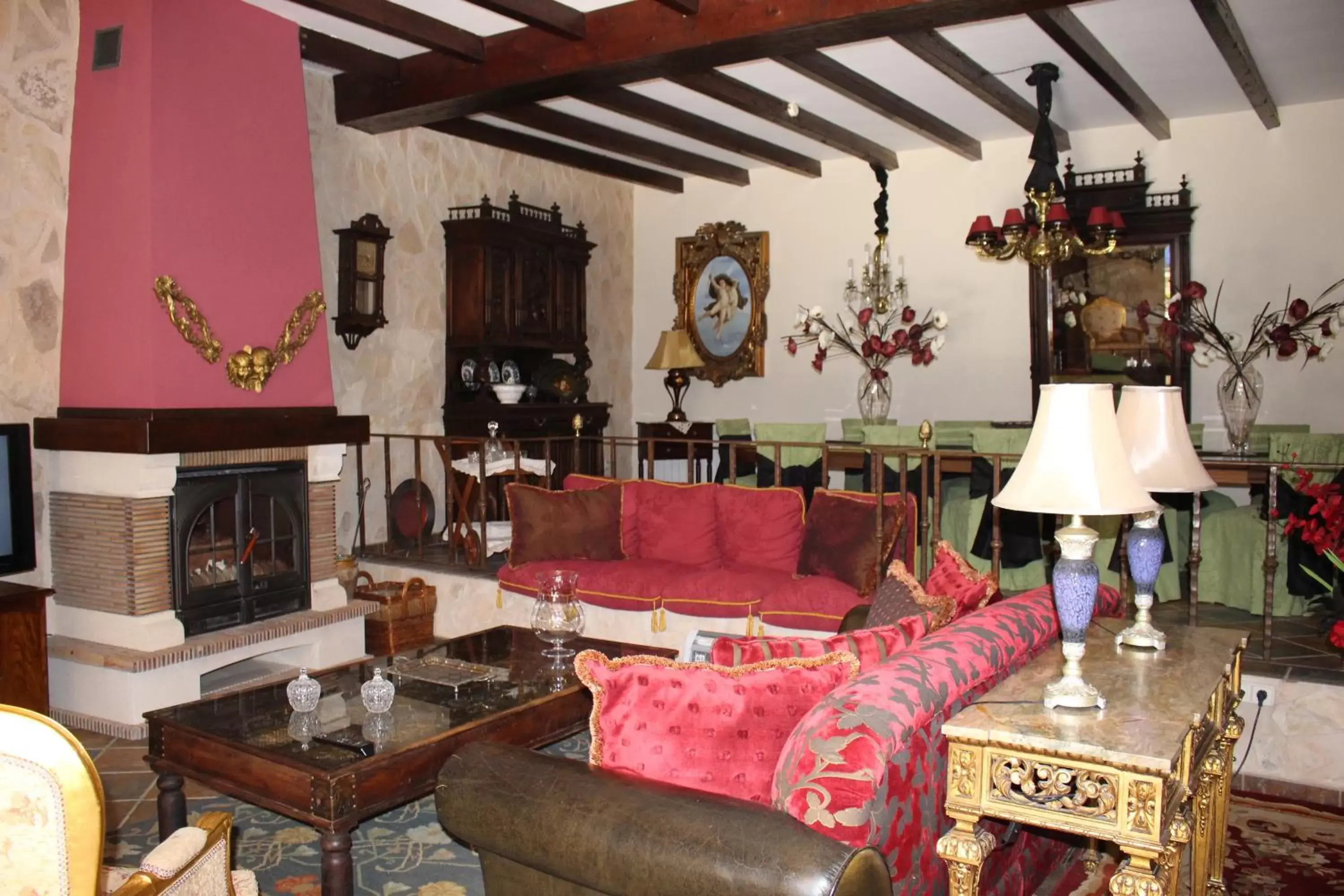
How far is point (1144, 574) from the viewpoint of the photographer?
8.63ft

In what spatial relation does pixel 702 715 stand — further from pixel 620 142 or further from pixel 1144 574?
pixel 620 142

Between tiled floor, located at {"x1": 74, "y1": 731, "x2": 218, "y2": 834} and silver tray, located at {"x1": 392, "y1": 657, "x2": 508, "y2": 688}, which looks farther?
tiled floor, located at {"x1": 74, "y1": 731, "x2": 218, "y2": 834}

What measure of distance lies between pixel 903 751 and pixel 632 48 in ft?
12.8

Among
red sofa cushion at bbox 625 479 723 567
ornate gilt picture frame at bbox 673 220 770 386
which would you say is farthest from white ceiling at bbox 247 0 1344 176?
red sofa cushion at bbox 625 479 723 567

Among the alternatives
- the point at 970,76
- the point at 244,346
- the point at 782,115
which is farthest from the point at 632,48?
the point at 244,346

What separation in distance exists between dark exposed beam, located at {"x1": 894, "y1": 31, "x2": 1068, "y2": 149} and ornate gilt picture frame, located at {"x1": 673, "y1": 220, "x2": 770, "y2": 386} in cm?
242

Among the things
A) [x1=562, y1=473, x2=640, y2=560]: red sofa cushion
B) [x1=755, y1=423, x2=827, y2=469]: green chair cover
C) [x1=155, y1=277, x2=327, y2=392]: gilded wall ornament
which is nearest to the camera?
[x1=155, y1=277, x2=327, y2=392]: gilded wall ornament

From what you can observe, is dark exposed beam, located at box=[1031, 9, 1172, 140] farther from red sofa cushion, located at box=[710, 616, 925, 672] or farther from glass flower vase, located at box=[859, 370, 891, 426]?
red sofa cushion, located at box=[710, 616, 925, 672]

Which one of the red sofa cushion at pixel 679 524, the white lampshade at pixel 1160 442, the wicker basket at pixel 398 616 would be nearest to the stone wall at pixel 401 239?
→ the wicker basket at pixel 398 616

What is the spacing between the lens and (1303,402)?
6504 millimetres

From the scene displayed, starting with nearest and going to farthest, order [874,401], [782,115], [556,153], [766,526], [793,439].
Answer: [766,526]
[793,439]
[874,401]
[782,115]
[556,153]

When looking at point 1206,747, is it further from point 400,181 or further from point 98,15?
point 400,181

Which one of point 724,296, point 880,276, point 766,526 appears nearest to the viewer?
point 766,526

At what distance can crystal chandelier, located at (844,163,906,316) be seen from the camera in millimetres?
7785
